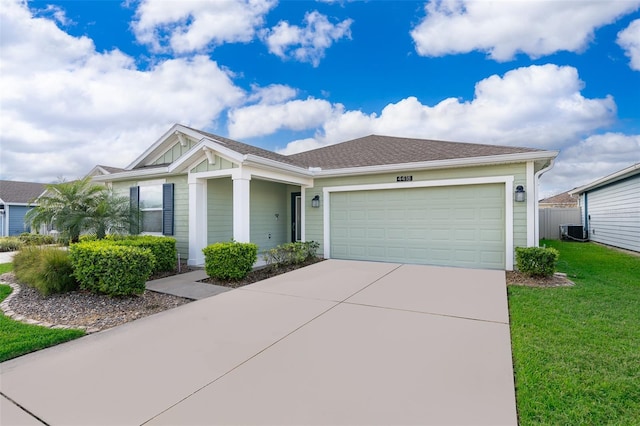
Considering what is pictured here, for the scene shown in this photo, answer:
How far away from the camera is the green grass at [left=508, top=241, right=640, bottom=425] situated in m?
2.32

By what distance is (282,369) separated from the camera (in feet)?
9.53

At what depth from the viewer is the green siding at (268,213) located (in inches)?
404

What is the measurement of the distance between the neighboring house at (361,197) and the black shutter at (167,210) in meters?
0.03

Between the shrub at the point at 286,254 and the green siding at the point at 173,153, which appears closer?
the shrub at the point at 286,254

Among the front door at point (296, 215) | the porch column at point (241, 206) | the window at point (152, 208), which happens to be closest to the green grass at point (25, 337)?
the porch column at point (241, 206)

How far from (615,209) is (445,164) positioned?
10.6m

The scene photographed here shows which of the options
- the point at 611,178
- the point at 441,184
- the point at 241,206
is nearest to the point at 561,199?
the point at 611,178

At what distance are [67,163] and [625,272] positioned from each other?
31.4 meters

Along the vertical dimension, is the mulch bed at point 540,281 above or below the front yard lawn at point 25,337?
above

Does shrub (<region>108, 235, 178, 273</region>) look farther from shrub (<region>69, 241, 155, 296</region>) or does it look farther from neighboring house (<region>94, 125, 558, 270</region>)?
shrub (<region>69, 241, 155, 296</region>)

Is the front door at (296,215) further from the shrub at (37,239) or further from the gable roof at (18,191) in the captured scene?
the gable roof at (18,191)

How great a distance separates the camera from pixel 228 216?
9906 millimetres

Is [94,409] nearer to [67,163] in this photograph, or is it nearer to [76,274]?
[76,274]

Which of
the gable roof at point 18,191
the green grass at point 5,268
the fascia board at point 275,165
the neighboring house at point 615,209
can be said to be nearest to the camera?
the fascia board at point 275,165
